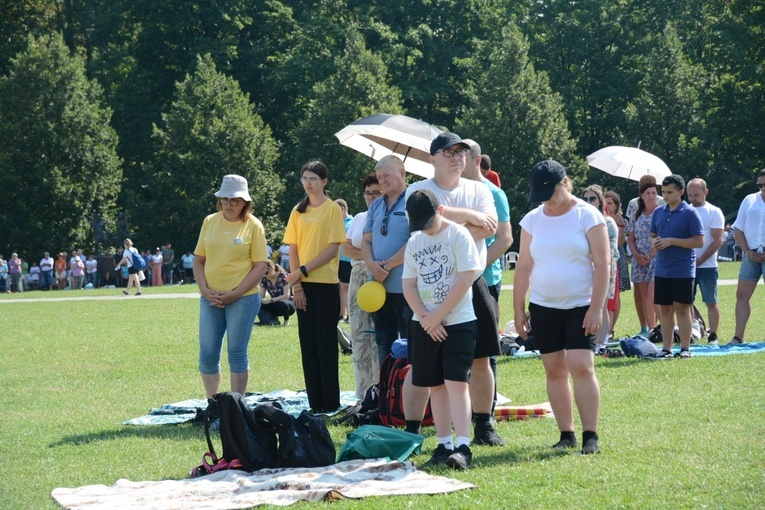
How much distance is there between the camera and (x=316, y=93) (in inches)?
1944

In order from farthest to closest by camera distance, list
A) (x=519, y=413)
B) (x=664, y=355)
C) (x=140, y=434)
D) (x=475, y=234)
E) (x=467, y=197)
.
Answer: (x=664, y=355), (x=140, y=434), (x=519, y=413), (x=467, y=197), (x=475, y=234)

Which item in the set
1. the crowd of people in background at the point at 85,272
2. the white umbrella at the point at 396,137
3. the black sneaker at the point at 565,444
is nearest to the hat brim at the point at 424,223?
the black sneaker at the point at 565,444

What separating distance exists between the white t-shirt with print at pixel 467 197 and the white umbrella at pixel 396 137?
6.90ft

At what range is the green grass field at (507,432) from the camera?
5930mm

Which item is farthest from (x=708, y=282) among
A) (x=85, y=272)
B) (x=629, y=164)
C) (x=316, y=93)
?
(x=316, y=93)

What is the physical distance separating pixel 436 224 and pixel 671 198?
586 centimetres

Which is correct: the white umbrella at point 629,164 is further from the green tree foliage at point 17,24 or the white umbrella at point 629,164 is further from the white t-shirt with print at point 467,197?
the green tree foliage at point 17,24

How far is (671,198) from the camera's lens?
11867 mm

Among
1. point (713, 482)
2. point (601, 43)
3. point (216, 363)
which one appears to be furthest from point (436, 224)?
point (601, 43)

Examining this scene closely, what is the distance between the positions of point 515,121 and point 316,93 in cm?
955

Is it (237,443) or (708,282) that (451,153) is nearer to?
(237,443)

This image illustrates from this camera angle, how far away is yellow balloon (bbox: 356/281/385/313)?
820cm

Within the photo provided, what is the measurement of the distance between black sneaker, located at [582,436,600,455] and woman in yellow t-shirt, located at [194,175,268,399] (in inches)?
129

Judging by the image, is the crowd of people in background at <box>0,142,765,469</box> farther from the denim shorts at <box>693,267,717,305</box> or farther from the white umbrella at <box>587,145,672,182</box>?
the white umbrella at <box>587,145,672,182</box>
